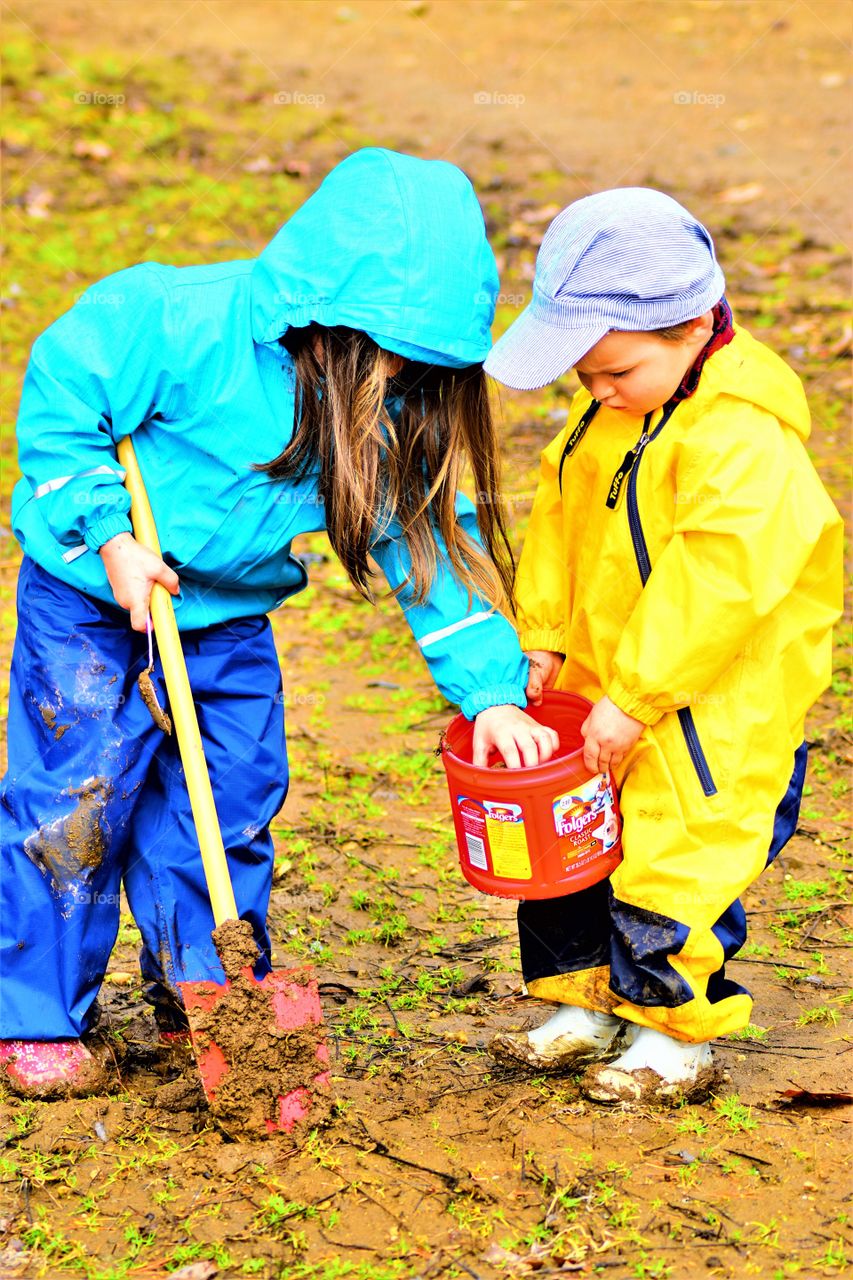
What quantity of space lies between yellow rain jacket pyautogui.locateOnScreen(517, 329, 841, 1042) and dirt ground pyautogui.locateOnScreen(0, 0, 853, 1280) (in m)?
0.31

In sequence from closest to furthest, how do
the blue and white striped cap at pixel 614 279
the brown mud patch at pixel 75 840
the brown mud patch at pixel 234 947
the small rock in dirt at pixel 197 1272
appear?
the small rock in dirt at pixel 197 1272, the blue and white striped cap at pixel 614 279, the brown mud patch at pixel 234 947, the brown mud patch at pixel 75 840

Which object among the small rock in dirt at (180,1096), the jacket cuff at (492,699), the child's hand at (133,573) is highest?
the child's hand at (133,573)

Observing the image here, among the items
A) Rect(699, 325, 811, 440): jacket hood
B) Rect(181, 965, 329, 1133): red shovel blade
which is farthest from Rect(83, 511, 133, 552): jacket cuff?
Rect(699, 325, 811, 440): jacket hood

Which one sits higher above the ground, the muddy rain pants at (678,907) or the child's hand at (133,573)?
the child's hand at (133,573)

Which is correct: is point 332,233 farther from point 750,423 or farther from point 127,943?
point 127,943

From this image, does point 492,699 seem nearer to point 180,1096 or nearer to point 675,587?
point 675,587

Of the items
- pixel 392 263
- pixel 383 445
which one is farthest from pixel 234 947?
pixel 392 263

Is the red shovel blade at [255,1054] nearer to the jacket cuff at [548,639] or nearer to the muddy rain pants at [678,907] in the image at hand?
the muddy rain pants at [678,907]

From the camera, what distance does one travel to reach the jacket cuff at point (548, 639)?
2.74 metres

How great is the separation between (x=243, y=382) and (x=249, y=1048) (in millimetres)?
1181

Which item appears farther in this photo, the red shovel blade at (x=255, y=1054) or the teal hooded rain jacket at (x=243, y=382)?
the red shovel blade at (x=255, y=1054)

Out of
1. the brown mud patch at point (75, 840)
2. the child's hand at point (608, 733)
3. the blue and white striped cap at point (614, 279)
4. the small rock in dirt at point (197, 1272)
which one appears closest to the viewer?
the small rock in dirt at point (197, 1272)

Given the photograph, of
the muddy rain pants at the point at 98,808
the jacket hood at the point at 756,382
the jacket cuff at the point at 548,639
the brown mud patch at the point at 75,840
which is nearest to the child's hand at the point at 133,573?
the muddy rain pants at the point at 98,808

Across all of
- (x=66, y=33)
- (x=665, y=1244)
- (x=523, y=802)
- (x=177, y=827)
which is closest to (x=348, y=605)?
(x=177, y=827)
